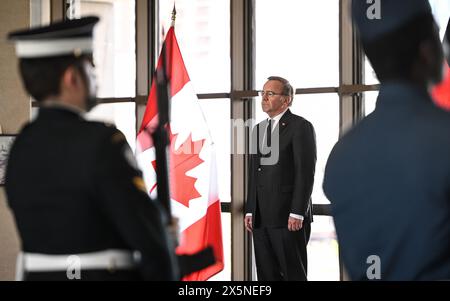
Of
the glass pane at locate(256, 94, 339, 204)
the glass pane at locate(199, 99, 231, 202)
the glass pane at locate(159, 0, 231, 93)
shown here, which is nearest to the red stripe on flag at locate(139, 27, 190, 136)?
the glass pane at locate(159, 0, 231, 93)

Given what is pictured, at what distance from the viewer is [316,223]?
501 centimetres

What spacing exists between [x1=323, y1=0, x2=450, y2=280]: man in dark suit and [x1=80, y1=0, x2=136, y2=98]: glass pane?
4272 mm

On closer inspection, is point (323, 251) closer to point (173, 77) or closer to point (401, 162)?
point (173, 77)

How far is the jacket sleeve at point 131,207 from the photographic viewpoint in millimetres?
1725

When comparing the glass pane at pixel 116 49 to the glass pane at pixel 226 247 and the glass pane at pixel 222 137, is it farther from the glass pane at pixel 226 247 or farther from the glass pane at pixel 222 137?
the glass pane at pixel 226 247

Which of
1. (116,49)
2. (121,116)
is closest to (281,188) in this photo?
(121,116)

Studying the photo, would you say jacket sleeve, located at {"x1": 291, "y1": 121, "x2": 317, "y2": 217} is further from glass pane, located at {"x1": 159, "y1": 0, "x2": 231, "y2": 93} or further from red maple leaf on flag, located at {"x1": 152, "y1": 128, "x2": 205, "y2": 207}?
glass pane, located at {"x1": 159, "y1": 0, "x2": 231, "y2": 93}

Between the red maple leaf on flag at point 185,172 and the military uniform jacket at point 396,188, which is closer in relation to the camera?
the military uniform jacket at point 396,188

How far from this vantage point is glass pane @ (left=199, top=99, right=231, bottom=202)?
17.6 ft

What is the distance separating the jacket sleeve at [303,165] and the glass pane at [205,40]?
1002 mm

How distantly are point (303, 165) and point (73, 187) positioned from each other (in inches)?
114

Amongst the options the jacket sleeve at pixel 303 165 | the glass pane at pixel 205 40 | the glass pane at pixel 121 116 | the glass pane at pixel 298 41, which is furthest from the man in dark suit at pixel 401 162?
the glass pane at pixel 121 116

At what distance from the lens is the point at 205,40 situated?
554 cm
